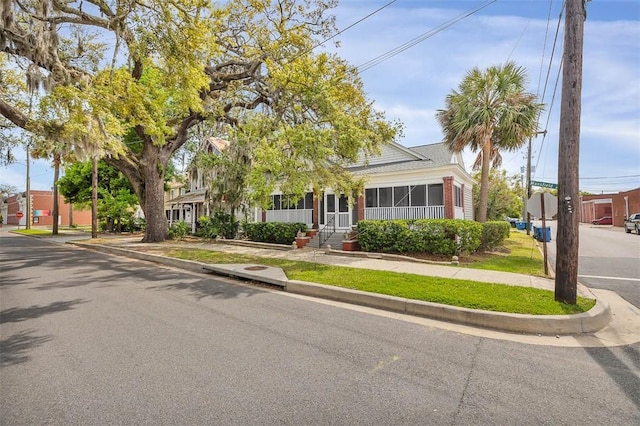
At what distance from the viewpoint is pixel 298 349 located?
442 centimetres

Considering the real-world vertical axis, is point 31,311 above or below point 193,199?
below

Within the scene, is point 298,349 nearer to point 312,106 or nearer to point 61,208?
point 312,106

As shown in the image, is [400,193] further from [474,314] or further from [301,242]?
[474,314]

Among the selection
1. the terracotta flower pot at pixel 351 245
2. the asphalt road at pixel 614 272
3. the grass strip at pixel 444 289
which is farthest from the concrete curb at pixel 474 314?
the terracotta flower pot at pixel 351 245

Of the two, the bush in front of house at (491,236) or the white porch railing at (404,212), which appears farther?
the white porch railing at (404,212)

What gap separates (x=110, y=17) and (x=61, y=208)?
2815 inches

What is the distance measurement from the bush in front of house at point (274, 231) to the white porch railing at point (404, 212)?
142 inches

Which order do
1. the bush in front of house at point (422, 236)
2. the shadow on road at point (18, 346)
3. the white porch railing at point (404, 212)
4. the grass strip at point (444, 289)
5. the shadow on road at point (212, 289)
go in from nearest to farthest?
the shadow on road at point (18, 346), the grass strip at point (444, 289), the shadow on road at point (212, 289), the bush in front of house at point (422, 236), the white porch railing at point (404, 212)

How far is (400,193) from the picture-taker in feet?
56.7

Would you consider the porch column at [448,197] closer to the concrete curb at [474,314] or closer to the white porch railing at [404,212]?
the white porch railing at [404,212]

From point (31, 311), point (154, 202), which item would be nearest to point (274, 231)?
point (154, 202)

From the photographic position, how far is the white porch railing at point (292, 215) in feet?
65.0

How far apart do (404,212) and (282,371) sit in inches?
552

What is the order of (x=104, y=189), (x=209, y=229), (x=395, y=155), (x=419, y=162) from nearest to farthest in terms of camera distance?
(x=419, y=162) < (x=395, y=155) < (x=209, y=229) < (x=104, y=189)
